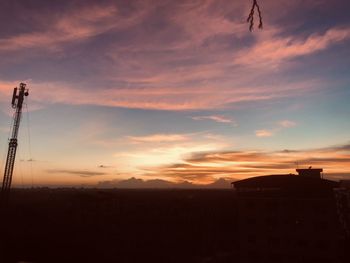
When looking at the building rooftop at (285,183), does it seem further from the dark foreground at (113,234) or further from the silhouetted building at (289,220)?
the dark foreground at (113,234)

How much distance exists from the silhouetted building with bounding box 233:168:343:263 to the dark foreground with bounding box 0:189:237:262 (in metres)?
7.16

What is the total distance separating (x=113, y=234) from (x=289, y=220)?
35.5 metres

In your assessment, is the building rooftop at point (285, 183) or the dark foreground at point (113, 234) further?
the dark foreground at point (113, 234)

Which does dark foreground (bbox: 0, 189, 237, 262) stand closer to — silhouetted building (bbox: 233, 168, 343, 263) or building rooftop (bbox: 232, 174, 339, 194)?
silhouetted building (bbox: 233, 168, 343, 263)

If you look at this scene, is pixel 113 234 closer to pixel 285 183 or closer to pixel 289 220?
pixel 289 220

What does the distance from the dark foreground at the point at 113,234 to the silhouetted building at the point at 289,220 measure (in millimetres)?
7162

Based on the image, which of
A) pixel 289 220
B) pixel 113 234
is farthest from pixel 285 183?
pixel 113 234

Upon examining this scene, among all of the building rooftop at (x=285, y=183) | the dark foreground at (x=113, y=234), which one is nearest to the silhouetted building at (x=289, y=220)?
the building rooftop at (x=285, y=183)

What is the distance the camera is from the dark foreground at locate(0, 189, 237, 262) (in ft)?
166

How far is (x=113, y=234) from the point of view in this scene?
66000 millimetres

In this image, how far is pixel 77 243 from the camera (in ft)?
187

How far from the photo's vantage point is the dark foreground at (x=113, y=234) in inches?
1997

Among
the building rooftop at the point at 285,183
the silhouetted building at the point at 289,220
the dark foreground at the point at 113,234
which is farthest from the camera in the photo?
the dark foreground at the point at 113,234

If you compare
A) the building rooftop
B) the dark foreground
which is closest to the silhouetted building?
the building rooftop
